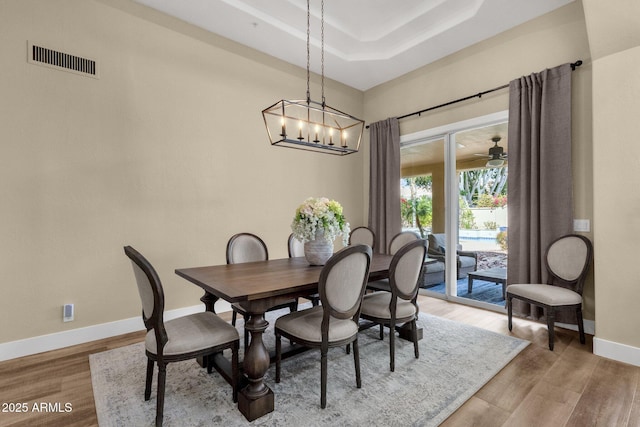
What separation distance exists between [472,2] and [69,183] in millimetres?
4390

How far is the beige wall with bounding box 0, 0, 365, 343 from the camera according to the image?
2578 mm

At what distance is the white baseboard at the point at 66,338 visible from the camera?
8.24 ft

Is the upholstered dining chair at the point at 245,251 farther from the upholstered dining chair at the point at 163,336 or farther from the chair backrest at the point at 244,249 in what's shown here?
the upholstered dining chair at the point at 163,336

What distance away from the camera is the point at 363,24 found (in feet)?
12.7

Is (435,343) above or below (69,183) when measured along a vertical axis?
below

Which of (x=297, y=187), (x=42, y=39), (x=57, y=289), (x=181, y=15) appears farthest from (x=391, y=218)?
(x=42, y=39)

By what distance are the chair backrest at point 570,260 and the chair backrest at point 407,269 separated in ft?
5.33

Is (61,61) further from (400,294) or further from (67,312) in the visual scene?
(400,294)

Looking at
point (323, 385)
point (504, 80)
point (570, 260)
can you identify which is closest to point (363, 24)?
point (504, 80)

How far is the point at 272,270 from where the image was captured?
2.41 metres

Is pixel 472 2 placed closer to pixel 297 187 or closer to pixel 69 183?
pixel 297 187

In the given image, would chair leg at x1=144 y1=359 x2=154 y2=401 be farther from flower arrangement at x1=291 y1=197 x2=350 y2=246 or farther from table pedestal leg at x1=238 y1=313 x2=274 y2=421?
flower arrangement at x1=291 y1=197 x2=350 y2=246

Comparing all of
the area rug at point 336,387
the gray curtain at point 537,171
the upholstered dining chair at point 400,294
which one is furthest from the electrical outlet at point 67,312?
the gray curtain at point 537,171

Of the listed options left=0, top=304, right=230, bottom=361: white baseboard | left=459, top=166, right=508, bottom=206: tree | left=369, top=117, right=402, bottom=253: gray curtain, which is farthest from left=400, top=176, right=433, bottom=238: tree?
left=0, top=304, right=230, bottom=361: white baseboard
